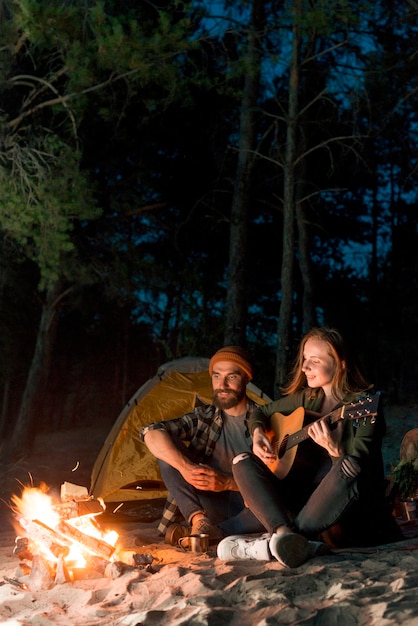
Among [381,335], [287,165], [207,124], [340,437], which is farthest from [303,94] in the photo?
[340,437]

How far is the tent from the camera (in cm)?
659

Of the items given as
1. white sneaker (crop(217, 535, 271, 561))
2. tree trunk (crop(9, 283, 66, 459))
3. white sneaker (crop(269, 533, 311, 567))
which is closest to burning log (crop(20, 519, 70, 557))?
white sneaker (crop(217, 535, 271, 561))

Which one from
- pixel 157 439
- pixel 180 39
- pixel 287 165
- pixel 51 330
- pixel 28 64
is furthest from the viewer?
pixel 51 330

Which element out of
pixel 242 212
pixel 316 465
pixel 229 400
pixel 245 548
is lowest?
pixel 245 548

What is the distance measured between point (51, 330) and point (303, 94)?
626 cm

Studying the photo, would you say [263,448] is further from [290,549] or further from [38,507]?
[38,507]

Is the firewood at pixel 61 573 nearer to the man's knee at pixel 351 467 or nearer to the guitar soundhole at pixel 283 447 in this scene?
the guitar soundhole at pixel 283 447

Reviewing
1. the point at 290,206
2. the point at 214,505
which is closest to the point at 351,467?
the point at 214,505

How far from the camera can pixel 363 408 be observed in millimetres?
3338

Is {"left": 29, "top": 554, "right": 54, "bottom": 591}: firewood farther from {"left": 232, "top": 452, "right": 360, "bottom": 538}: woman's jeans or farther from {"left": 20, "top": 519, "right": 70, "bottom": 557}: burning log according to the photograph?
{"left": 232, "top": 452, "right": 360, "bottom": 538}: woman's jeans

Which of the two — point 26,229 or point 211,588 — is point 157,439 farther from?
point 26,229

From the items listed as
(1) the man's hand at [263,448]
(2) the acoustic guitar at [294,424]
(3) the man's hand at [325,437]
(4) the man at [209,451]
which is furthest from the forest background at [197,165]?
(3) the man's hand at [325,437]

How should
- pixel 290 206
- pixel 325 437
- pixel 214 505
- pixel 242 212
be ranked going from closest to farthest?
pixel 325 437 → pixel 214 505 → pixel 290 206 → pixel 242 212

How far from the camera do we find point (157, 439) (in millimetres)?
4223
